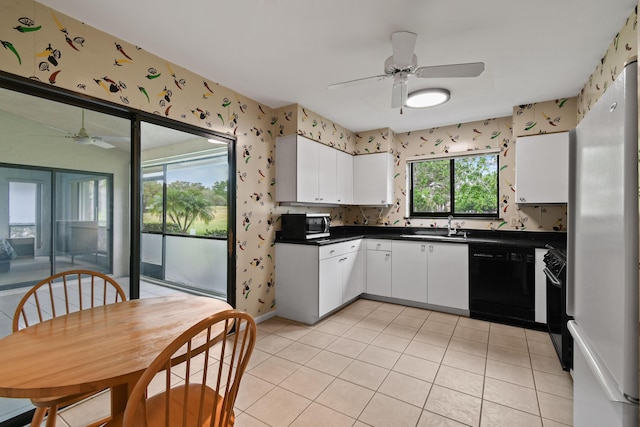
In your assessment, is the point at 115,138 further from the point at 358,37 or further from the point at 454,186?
the point at 454,186

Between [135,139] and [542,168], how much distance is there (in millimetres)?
4045

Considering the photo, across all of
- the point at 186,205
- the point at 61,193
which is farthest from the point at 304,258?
the point at 61,193

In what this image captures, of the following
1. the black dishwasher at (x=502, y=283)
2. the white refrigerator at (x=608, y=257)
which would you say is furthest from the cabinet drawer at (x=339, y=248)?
the white refrigerator at (x=608, y=257)

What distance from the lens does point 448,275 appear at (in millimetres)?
3531

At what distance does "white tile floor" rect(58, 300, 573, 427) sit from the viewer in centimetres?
180

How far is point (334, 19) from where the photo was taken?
1.91m

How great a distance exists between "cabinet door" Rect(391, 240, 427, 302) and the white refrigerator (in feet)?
7.86

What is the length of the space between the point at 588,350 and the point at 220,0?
2.47 m

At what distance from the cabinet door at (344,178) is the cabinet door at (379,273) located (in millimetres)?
877

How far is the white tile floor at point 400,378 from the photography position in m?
1.80

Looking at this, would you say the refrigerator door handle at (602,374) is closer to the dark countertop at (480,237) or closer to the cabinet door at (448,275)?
the dark countertop at (480,237)

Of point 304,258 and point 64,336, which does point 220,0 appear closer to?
point 64,336

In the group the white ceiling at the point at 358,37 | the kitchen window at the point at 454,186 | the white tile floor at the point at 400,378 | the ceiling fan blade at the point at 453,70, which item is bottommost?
the white tile floor at the point at 400,378

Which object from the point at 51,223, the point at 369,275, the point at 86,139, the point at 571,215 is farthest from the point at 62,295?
the point at 369,275
